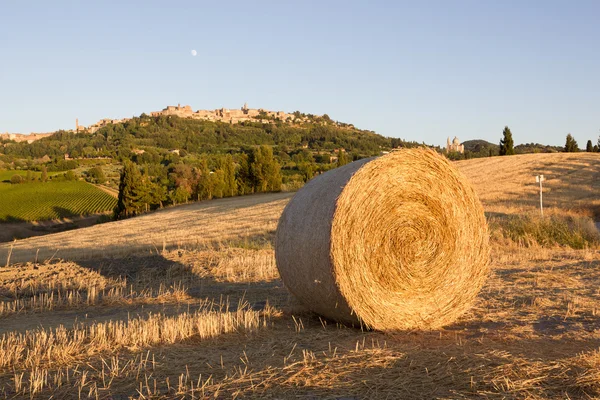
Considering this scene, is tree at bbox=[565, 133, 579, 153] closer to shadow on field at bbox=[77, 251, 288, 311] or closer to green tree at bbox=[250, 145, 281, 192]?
green tree at bbox=[250, 145, 281, 192]

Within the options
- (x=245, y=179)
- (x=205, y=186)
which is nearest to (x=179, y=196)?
(x=205, y=186)

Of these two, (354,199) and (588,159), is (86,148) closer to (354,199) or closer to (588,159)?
(588,159)

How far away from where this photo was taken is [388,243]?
7.53m

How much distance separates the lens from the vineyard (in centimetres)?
6581

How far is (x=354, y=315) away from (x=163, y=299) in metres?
4.02

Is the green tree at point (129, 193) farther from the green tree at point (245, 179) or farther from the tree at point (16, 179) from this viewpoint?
the tree at point (16, 179)

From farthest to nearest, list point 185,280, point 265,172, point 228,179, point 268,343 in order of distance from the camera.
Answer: point 228,179 < point 265,172 < point 185,280 < point 268,343

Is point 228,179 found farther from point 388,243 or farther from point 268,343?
point 268,343

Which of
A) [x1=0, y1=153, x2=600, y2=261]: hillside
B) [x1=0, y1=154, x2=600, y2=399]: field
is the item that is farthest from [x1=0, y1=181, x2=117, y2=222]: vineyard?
[x1=0, y1=154, x2=600, y2=399]: field

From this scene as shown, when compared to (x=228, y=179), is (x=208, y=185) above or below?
below

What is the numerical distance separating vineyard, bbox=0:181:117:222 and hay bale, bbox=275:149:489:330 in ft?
205

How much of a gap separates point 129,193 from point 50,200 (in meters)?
19.0

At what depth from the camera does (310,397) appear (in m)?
4.75

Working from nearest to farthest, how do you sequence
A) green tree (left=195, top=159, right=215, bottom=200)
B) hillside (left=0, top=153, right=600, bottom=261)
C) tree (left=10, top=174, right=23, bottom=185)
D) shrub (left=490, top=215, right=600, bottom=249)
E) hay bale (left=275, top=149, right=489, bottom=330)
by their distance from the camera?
hay bale (left=275, top=149, right=489, bottom=330) < shrub (left=490, top=215, right=600, bottom=249) < hillside (left=0, top=153, right=600, bottom=261) < green tree (left=195, top=159, right=215, bottom=200) < tree (left=10, top=174, right=23, bottom=185)
